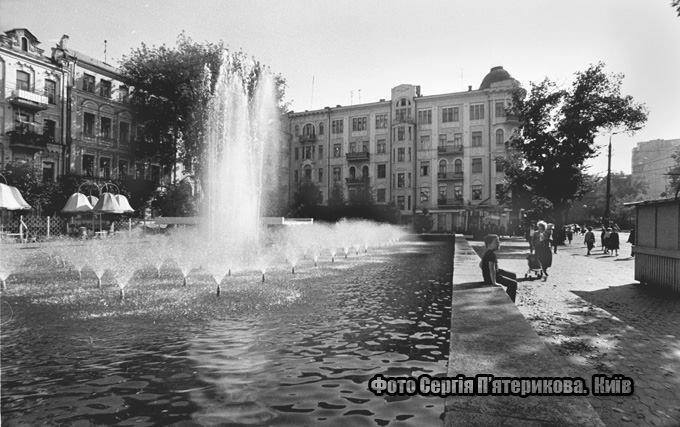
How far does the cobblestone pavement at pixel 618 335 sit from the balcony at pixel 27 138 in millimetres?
35669

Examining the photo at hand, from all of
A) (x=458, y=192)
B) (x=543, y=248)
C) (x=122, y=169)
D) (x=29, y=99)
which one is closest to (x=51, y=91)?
(x=29, y=99)

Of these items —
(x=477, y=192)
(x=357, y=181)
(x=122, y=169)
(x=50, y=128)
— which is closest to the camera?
(x=50, y=128)

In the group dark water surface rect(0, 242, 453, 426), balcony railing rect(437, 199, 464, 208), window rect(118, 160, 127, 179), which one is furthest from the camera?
balcony railing rect(437, 199, 464, 208)

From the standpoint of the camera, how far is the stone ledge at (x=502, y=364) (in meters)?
2.73

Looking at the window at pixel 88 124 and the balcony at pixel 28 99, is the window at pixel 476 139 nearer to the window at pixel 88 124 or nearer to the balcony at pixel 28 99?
the window at pixel 88 124

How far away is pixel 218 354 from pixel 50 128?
39.4 m

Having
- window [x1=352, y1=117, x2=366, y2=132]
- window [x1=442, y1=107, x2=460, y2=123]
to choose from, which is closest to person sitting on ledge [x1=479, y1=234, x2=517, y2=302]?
window [x1=442, y1=107, x2=460, y2=123]

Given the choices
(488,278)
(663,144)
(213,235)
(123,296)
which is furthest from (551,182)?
(663,144)

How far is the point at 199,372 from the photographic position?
476 centimetres

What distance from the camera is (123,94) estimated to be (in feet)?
142

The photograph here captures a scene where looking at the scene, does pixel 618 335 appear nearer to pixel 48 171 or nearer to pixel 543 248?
pixel 543 248

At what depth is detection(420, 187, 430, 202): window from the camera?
191 ft

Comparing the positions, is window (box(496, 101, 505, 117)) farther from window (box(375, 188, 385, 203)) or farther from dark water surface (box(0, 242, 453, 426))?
dark water surface (box(0, 242, 453, 426))

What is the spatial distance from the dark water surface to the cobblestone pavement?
166 cm
